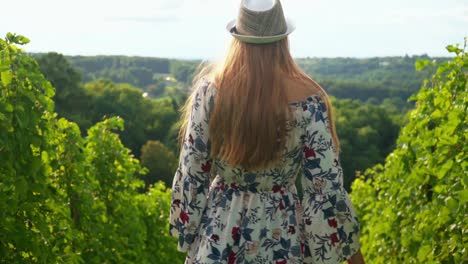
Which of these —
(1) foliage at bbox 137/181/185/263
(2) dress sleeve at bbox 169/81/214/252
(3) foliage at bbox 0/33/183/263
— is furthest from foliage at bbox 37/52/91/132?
(2) dress sleeve at bbox 169/81/214/252

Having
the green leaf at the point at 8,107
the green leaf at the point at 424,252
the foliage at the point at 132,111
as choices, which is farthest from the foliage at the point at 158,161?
the green leaf at the point at 8,107

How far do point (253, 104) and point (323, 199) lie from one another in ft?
1.56

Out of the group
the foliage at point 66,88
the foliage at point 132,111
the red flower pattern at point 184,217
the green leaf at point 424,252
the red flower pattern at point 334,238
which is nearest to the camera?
the red flower pattern at point 334,238

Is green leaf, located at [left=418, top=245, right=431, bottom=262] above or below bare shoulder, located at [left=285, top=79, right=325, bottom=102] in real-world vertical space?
below

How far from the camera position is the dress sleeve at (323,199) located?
113 inches

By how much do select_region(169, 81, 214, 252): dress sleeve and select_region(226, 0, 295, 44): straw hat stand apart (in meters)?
0.26

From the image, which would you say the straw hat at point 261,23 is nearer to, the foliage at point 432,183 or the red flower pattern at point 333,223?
the red flower pattern at point 333,223

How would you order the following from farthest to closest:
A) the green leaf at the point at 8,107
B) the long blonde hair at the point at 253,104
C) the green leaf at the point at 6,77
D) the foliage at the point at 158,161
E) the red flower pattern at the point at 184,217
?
1. the foliage at the point at 158,161
2. the green leaf at the point at 6,77
3. the green leaf at the point at 8,107
4. the red flower pattern at the point at 184,217
5. the long blonde hair at the point at 253,104

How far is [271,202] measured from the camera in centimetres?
300

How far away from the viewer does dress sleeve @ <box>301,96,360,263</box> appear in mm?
2875

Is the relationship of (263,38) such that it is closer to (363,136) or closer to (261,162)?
(261,162)

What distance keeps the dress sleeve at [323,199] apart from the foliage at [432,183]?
599 mm

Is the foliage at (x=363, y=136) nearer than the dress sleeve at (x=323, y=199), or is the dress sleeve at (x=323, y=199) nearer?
the dress sleeve at (x=323, y=199)

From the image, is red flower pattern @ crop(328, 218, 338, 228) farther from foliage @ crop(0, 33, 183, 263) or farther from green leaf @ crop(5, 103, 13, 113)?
green leaf @ crop(5, 103, 13, 113)
